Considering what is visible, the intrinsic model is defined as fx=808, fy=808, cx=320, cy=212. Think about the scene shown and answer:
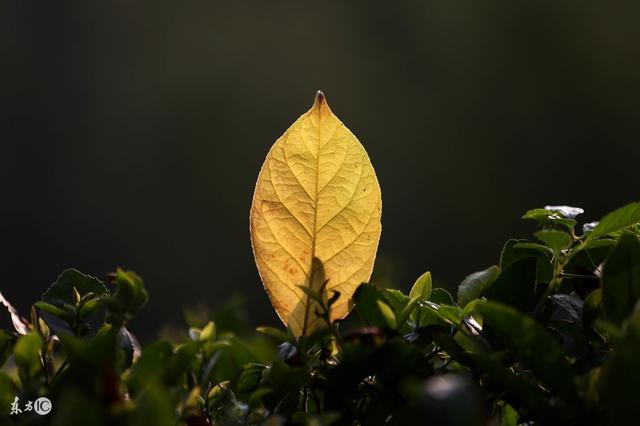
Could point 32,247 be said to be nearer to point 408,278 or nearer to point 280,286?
point 408,278

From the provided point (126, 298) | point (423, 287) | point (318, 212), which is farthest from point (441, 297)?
point (126, 298)

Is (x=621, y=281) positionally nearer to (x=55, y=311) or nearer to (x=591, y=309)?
(x=591, y=309)

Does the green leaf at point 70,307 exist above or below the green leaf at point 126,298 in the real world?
below

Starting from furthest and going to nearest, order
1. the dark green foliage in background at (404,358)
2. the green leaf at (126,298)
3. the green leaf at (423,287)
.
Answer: the green leaf at (423,287)
the green leaf at (126,298)
the dark green foliage in background at (404,358)

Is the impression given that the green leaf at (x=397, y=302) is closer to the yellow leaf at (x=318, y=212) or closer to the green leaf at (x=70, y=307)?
the yellow leaf at (x=318, y=212)

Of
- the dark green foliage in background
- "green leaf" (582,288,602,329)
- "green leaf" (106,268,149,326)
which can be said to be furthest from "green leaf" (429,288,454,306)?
"green leaf" (106,268,149,326)

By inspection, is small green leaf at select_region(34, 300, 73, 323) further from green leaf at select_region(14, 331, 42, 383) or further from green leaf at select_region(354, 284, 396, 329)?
green leaf at select_region(354, 284, 396, 329)

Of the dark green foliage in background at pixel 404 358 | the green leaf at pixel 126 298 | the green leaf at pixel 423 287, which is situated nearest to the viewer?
the dark green foliage in background at pixel 404 358

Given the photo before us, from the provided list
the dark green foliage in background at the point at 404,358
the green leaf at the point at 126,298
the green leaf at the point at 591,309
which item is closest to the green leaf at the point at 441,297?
the dark green foliage in background at the point at 404,358
